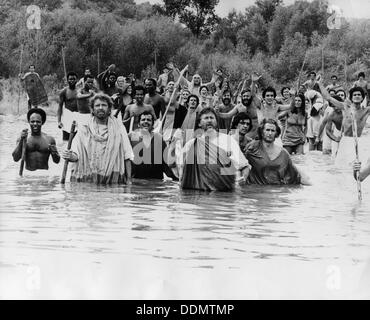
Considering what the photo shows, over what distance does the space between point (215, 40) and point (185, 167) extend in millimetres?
22184

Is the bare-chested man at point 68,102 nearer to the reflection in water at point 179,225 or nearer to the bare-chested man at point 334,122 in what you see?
the reflection in water at point 179,225

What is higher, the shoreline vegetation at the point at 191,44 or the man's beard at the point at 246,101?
the shoreline vegetation at the point at 191,44

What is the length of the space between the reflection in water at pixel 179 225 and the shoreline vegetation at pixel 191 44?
1969 cm

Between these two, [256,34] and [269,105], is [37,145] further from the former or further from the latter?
[256,34]

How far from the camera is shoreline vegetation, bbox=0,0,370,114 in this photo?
31812 mm

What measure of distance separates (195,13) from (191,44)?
4823mm

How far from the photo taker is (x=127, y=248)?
718cm

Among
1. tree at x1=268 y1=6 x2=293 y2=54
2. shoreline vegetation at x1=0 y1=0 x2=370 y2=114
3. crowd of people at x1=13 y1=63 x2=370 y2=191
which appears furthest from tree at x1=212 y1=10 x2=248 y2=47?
crowd of people at x1=13 y1=63 x2=370 y2=191

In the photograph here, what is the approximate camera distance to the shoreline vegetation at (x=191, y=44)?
104 ft

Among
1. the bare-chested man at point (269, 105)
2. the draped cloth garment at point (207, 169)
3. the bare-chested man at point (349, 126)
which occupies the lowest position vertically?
the draped cloth garment at point (207, 169)

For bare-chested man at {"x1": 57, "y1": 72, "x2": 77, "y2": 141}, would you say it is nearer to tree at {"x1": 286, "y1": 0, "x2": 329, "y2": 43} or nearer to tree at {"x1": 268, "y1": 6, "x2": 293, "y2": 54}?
tree at {"x1": 268, "y1": 6, "x2": 293, "y2": 54}

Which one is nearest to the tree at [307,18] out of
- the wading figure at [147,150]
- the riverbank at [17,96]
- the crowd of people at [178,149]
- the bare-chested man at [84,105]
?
the riverbank at [17,96]

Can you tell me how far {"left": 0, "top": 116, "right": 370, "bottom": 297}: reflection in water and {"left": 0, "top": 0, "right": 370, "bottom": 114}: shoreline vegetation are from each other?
19687 mm

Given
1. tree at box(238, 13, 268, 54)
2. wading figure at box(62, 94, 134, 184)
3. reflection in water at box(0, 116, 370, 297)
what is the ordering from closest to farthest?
reflection in water at box(0, 116, 370, 297), wading figure at box(62, 94, 134, 184), tree at box(238, 13, 268, 54)
